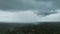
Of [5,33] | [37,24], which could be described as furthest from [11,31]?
[37,24]

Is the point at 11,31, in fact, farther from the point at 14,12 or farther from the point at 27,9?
the point at 27,9

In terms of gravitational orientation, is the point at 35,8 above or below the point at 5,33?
above

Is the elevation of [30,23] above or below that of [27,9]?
below

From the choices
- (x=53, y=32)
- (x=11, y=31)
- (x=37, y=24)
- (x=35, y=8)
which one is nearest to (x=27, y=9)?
(x=35, y=8)

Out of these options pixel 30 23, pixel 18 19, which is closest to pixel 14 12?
pixel 18 19

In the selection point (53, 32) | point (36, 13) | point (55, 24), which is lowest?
point (53, 32)

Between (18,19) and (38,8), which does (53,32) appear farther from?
(18,19)

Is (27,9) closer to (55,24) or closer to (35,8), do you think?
(35,8)
